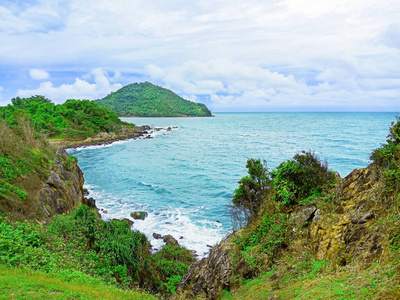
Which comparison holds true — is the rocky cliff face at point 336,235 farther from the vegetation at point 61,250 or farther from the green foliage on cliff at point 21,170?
the green foliage on cliff at point 21,170

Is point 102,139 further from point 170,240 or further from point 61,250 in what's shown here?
point 61,250

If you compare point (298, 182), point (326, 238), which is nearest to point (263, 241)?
point (326, 238)

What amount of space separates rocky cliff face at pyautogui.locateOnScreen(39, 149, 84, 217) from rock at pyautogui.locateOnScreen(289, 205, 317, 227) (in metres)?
15.0

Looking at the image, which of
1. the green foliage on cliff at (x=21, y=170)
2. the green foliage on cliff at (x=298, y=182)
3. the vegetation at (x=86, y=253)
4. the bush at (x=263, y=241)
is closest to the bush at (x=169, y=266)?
the vegetation at (x=86, y=253)

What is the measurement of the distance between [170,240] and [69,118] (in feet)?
246

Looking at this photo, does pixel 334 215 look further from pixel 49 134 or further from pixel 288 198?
pixel 49 134

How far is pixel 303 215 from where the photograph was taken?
9477mm

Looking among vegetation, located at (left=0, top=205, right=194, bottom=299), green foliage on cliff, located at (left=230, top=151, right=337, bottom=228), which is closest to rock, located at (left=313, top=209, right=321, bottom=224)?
green foliage on cliff, located at (left=230, top=151, right=337, bottom=228)

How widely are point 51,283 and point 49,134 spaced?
71.9 metres

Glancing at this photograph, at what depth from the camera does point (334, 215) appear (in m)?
8.59

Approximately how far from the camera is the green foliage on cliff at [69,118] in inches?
2781

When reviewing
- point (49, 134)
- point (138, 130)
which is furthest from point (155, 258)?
point (138, 130)

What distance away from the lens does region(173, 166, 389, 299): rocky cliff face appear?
6.85 m

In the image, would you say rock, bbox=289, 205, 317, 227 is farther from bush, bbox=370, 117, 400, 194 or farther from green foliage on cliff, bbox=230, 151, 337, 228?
bush, bbox=370, 117, 400, 194
